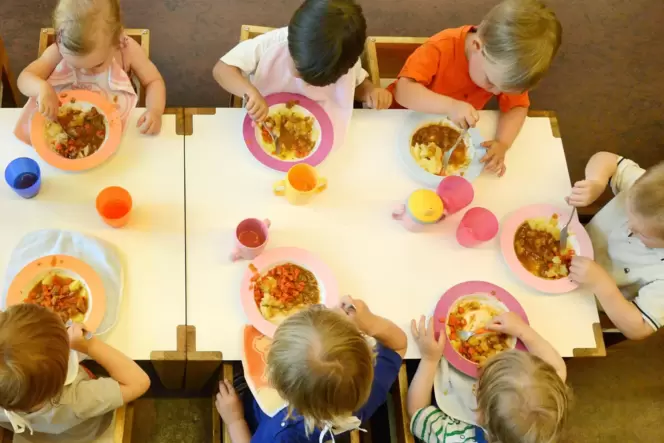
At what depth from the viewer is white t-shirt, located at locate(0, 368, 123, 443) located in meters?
1.21

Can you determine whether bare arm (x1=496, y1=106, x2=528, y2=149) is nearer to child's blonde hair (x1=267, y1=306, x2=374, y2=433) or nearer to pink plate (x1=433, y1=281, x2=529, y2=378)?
pink plate (x1=433, y1=281, x2=529, y2=378)

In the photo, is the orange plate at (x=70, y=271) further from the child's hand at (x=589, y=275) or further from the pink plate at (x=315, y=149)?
the child's hand at (x=589, y=275)

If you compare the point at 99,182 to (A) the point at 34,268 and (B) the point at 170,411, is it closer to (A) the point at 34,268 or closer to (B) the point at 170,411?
(A) the point at 34,268

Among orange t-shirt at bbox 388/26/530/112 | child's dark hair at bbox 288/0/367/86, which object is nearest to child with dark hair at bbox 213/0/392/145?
child's dark hair at bbox 288/0/367/86

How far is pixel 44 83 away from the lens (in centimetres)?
145

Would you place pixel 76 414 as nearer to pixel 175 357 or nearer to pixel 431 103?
pixel 175 357

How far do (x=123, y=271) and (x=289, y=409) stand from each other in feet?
1.59

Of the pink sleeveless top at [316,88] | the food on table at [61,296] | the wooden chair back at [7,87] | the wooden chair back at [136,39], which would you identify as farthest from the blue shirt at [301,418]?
the wooden chair back at [7,87]

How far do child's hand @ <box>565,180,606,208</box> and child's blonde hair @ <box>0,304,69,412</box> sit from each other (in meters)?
1.26

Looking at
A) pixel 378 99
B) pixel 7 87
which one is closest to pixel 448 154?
pixel 378 99

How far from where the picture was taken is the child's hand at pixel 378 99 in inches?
65.6

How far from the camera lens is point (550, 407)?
118 centimetres

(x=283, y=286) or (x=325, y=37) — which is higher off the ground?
(x=325, y=37)

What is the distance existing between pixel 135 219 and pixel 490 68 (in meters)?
0.95
